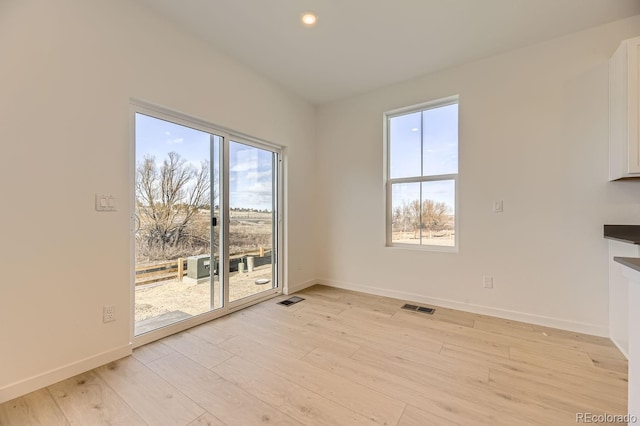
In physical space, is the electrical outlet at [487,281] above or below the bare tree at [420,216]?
below

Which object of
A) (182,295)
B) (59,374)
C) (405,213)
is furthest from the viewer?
(405,213)

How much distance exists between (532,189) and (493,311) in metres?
1.34

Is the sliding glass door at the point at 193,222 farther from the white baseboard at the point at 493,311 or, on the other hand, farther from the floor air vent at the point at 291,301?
the white baseboard at the point at 493,311

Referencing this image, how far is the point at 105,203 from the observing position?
202 cm

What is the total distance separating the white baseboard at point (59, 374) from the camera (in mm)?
1617

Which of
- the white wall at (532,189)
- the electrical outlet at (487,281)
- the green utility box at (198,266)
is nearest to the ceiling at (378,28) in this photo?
the white wall at (532,189)

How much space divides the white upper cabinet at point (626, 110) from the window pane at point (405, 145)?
67.1 inches

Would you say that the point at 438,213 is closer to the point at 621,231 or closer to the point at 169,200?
the point at 621,231

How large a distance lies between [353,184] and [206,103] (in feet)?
6.99

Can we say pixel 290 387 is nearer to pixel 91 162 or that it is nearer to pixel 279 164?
pixel 91 162

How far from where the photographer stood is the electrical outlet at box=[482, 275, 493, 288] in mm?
2897

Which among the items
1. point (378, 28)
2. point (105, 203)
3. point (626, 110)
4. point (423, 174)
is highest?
point (378, 28)

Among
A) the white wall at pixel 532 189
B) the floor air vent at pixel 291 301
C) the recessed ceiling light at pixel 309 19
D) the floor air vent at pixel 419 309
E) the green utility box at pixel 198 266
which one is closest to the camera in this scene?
the recessed ceiling light at pixel 309 19

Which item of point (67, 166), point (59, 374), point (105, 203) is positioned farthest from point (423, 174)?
point (59, 374)
